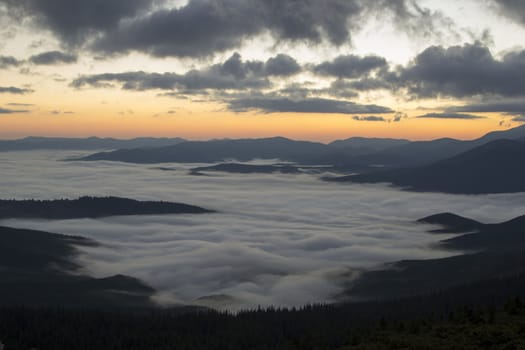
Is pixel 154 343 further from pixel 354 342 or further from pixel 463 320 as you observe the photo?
pixel 463 320

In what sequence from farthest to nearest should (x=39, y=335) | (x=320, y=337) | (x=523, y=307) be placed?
(x=39, y=335), (x=320, y=337), (x=523, y=307)

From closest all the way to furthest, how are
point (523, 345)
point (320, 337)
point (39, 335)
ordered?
point (523, 345)
point (320, 337)
point (39, 335)

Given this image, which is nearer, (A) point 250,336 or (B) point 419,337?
(B) point 419,337

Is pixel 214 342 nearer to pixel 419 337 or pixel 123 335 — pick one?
pixel 123 335

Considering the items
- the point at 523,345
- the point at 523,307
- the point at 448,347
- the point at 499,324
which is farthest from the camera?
the point at 523,307

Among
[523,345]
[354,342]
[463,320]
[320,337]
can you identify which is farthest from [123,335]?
[523,345]

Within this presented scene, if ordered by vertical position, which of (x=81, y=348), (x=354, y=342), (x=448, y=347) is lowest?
(x=81, y=348)

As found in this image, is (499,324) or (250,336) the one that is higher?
(499,324)

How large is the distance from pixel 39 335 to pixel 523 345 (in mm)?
172974

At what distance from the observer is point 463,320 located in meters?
76.4

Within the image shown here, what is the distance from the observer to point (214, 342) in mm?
179125

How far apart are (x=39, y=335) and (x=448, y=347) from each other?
543ft

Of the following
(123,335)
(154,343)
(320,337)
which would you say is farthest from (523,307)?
(123,335)

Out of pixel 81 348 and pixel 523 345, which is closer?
pixel 523 345
